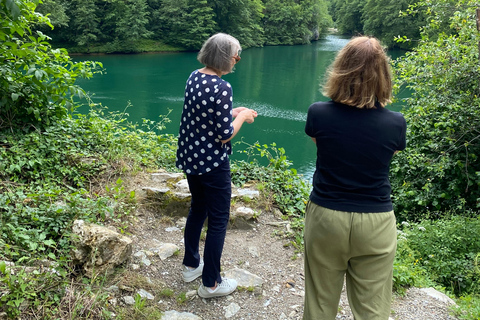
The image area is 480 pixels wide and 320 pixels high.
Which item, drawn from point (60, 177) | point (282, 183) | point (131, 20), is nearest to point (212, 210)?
point (60, 177)

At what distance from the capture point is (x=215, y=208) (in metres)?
2.27

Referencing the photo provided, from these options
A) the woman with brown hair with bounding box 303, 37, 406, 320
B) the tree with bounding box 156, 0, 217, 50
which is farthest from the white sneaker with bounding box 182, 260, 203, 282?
the tree with bounding box 156, 0, 217, 50

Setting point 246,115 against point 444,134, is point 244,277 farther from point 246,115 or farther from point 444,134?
point 444,134

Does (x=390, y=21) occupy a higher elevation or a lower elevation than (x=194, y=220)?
higher

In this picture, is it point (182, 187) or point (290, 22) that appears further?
point (290, 22)

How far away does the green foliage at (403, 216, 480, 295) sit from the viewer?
12.2ft

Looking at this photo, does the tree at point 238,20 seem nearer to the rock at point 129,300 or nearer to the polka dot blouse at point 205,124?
the polka dot blouse at point 205,124

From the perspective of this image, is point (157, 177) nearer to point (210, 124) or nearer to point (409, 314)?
point (210, 124)

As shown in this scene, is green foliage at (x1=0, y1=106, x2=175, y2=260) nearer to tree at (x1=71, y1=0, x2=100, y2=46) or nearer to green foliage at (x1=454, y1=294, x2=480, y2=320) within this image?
green foliage at (x1=454, y1=294, x2=480, y2=320)

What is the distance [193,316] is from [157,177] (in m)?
2.12

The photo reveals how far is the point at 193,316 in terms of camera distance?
89.7 inches

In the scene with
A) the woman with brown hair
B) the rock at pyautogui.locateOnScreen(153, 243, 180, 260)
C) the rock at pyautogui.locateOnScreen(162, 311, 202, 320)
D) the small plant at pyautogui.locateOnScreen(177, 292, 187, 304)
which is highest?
the woman with brown hair

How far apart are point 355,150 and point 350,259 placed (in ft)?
1.59

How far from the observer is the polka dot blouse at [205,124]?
2076mm
